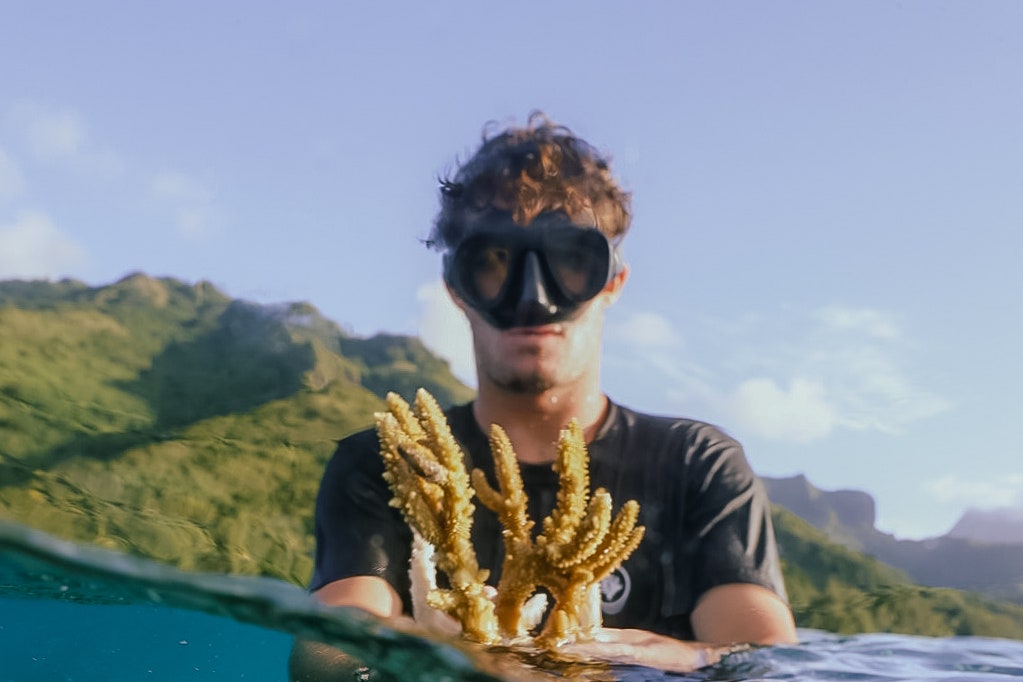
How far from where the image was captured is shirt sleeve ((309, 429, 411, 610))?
359 cm

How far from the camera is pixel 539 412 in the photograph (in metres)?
4.18

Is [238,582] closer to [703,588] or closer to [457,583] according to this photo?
[457,583]

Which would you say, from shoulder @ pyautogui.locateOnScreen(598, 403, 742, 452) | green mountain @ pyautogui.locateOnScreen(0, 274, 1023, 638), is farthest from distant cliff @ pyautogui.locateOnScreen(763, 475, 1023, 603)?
shoulder @ pyautogui.locateOnScreen(598, 403, 742, 452)

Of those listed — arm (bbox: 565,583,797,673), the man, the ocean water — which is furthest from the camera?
the man

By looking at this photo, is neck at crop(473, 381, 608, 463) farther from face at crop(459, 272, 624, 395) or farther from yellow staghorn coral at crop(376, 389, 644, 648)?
yellow staghorn coral at crop(376, 389, 644, 648)

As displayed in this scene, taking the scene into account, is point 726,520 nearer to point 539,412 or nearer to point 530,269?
point 539,412

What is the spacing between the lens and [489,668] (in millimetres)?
3043

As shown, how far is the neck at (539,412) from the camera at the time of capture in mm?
4090

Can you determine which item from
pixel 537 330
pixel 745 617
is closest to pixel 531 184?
pixel 537 330

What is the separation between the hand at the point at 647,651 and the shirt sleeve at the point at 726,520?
324 millimetres

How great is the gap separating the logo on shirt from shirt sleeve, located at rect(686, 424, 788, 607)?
320 mm

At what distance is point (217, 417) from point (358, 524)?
3.57 m

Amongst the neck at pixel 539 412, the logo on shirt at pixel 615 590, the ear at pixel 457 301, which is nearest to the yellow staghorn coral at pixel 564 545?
the logo on shirt at pixel 615 590

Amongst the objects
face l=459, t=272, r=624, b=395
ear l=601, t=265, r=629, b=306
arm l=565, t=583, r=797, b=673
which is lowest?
arm l=565, t=583, r=797, b=673
